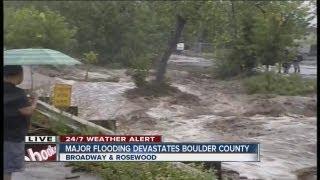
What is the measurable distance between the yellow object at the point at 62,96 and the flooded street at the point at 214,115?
22cm

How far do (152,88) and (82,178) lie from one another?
173 centimetres

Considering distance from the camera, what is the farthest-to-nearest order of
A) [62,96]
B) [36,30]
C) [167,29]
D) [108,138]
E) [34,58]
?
1. [167,29]
2. [36,30]
3. [62,96]
4. [108,138]
5. [34,58]

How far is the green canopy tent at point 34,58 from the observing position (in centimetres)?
421

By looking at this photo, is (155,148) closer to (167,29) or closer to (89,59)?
(89,59)

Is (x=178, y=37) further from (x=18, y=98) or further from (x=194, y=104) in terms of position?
(x=18, y=98)

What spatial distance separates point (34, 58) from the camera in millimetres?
4355

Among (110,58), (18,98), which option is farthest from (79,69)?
(18,98)

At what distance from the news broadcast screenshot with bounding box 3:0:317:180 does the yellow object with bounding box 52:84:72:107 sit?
0.01m

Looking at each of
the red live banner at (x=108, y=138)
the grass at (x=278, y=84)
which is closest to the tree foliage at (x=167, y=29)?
the grass at (x=278, y=84)

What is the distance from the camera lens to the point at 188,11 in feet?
19.3

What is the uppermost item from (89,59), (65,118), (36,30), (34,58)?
(36,30)

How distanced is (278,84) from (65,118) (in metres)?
2.36

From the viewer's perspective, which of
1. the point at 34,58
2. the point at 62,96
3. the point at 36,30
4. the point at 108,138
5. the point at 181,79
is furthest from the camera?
the point at 181,79

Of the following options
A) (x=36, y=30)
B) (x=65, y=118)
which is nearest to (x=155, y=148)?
(x=65, y=118)
